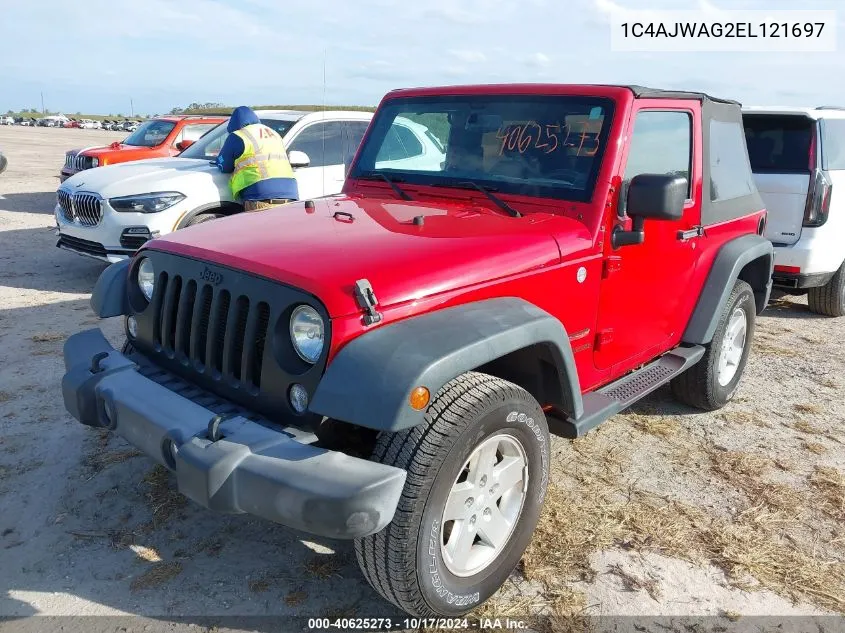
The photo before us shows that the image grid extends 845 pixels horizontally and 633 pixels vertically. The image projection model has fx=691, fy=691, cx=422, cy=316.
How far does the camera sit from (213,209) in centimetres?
701

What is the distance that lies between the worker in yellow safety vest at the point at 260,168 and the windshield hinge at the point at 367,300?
445cm

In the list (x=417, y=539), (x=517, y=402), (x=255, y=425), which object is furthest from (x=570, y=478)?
(x=255, y=425)

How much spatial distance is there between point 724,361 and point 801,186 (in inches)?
97.8

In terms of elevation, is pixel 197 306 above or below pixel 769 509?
above

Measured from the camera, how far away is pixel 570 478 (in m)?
3.61

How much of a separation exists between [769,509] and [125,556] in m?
2.98

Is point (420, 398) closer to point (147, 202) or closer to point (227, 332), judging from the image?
point (227, 332)

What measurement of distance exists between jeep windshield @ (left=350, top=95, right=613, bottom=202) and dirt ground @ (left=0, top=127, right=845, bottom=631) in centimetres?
155

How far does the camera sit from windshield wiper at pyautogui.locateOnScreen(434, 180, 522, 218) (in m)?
3.21

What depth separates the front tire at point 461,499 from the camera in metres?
2.25

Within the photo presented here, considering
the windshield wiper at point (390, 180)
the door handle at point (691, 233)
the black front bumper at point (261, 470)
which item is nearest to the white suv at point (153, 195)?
the windshield wiper at point (390, 180)

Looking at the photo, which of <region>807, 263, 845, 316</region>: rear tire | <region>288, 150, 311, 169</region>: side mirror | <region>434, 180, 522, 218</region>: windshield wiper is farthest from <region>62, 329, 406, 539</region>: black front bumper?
<region>807, 263, 845, 316</region>: rear tire

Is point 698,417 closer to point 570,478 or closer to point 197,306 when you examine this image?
point 570,478

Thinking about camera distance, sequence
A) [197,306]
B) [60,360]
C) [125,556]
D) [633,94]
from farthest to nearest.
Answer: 1. [60,360]
2. [633,94]
3. [125,556]
4. [197,306]
